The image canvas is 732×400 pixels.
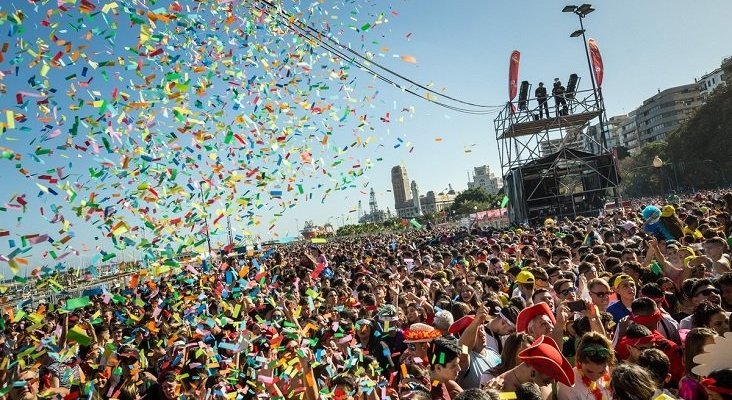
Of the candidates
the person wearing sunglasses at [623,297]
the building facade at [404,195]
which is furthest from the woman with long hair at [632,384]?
the building facade at [404,195]

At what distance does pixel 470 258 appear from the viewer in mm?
10219

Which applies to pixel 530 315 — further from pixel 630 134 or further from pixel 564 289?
pixel 630 134

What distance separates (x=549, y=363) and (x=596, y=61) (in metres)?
22.2

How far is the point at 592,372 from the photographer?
10.2 ft

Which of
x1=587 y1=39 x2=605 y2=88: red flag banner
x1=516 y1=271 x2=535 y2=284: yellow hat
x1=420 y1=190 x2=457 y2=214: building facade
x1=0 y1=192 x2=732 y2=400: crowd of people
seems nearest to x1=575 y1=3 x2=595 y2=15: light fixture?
x1=587 y1=39 x2=605 y2=88: red flag banner

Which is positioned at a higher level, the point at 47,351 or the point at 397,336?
the point at 47,351

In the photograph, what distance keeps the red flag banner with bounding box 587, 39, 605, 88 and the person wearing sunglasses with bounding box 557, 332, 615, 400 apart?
20.2m

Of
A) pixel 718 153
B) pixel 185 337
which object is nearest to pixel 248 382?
pixel 185 337

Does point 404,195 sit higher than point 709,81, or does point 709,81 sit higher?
point 709,81

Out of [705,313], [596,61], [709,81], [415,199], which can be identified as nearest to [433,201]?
[415,199]

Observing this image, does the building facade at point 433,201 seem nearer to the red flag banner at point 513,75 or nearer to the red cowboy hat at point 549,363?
the red flag banner at point 513,75

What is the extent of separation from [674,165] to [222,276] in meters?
65.4

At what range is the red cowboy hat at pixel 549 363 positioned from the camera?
9.80 feet

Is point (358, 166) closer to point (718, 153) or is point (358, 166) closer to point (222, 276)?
point (222, 276)
